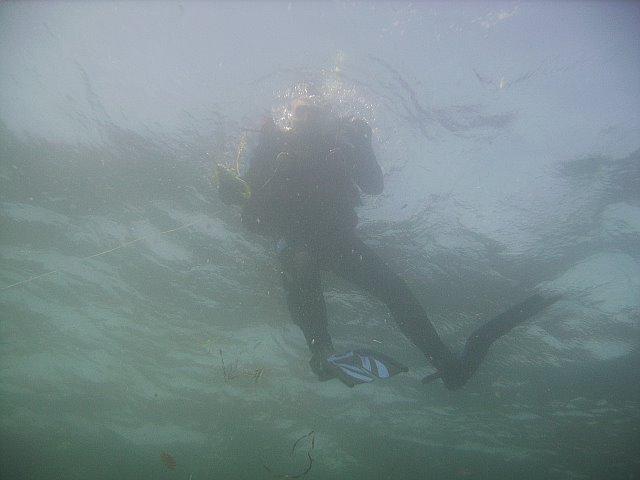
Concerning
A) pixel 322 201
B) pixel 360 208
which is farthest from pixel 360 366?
pixel 360 208

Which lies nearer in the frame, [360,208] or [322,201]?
[322,201]

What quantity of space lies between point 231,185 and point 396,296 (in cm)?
314

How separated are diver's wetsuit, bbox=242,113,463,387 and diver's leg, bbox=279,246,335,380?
0.14 m

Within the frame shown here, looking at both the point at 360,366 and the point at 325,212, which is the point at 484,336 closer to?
the point at 360,366

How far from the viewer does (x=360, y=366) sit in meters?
4.14

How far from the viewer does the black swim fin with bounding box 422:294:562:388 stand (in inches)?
194

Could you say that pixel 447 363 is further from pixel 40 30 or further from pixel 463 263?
pixel 40 30

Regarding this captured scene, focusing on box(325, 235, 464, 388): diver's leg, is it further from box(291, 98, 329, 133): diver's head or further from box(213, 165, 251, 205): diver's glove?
box(291, 98, 329, 133): diver's head

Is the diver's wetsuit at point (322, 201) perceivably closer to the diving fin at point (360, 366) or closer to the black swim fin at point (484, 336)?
the black swim fin at point (484, 336)

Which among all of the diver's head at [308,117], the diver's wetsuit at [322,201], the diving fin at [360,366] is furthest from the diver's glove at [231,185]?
the diving fin at [360,366]

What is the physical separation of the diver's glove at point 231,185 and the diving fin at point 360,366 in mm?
2725

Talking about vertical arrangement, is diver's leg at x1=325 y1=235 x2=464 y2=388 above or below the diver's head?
below

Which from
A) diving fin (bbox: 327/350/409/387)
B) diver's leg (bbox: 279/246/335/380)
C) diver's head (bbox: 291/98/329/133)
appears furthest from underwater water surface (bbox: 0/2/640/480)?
diving fin (bbox: 327/350/409/387)

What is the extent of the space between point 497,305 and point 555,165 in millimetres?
5116
